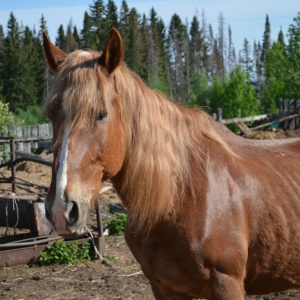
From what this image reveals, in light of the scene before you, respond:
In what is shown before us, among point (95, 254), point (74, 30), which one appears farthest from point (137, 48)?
point (95, 254)

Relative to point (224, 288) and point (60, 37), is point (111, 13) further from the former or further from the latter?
point (224, 288)

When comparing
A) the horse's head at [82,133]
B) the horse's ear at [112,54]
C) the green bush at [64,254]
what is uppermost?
the horse's ear at [112,54]

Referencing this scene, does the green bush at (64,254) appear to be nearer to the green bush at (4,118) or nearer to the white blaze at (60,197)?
the white blaze at (60,197)

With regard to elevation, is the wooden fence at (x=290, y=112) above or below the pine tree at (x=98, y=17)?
below

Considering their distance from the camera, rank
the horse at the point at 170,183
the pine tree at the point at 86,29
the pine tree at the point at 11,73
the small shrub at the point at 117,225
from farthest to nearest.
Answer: the pine tree at the point at 86,29 < the pine tree at the point at 11,73 < the small shrub at the point at 117,225 < the horse at the point at 170,183

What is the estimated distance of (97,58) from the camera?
286 cm

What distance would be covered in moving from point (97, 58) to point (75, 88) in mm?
239

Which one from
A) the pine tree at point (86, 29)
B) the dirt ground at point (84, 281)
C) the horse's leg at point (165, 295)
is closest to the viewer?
the horse's leg at point (165, 295)

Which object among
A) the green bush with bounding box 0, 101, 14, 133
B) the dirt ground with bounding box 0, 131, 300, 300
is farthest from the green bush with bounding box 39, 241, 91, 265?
the green bush with bounding box 0, 101, 14, 133

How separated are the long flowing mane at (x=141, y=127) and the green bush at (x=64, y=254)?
142 inches

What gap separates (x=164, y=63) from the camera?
4966 centimetres

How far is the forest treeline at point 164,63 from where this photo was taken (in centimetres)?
3444

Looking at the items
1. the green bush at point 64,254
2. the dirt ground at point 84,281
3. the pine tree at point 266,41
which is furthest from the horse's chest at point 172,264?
the pine tree at point 266,41

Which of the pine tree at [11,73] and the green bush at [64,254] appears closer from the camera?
the green bush at [64,254]
